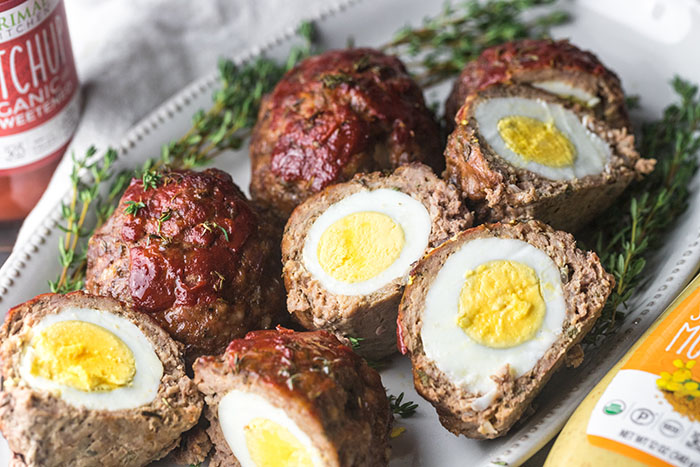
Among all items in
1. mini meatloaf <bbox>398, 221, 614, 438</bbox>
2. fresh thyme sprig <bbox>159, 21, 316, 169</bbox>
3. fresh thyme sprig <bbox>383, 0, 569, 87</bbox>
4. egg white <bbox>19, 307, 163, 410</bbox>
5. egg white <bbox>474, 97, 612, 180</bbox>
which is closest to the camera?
egg white <bbox>19, 307, 163, 410</bbox>

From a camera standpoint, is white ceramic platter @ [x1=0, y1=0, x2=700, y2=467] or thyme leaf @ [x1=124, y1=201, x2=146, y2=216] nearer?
white ceramic platter @ [x1=0, y1=0, x2=700, y2=467]

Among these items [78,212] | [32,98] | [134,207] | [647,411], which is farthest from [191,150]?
[647,411]

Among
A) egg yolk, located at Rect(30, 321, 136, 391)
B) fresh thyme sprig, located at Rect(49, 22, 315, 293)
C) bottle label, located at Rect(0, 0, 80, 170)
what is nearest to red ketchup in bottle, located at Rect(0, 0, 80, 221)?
bottle label, located at Rect(0, 0, 80, 170)

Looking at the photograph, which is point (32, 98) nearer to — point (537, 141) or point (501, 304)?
point (537, 141)

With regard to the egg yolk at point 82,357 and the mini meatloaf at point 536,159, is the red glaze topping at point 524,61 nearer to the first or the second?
the mini meatloaf at point 536,159

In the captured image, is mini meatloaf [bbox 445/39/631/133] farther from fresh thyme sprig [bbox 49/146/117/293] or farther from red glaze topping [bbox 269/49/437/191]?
fresh thyme sprig [bbox 49/146/117/293]

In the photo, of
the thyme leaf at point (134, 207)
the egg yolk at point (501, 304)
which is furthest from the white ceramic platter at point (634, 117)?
the thyme leaf at point (134, 207)

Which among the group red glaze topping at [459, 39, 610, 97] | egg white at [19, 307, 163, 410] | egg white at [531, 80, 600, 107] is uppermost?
red glaze topping at [459, 39, 610, 97]

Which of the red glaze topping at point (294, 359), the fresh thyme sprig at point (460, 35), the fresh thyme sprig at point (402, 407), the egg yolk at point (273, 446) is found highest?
the fresh thyme sprig at point (460, 35)
